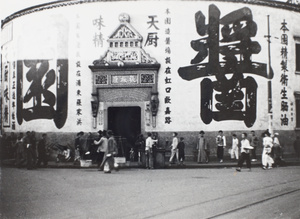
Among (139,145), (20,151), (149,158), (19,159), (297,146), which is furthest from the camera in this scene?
(139,145)

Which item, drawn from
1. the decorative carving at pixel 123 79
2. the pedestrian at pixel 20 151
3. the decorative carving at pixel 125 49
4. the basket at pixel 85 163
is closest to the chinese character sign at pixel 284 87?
the decorative carving at pixel 125 49

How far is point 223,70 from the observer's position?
57.7ft

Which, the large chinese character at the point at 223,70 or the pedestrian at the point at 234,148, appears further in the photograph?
the large chinese character at the point at 223,70

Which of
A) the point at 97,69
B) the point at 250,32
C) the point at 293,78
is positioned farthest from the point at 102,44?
Answer: the point at 293,78

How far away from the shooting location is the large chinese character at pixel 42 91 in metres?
13.4

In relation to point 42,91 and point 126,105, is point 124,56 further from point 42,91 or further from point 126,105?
point 42,91

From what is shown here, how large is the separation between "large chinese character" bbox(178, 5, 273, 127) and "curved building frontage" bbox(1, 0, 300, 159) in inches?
1.5

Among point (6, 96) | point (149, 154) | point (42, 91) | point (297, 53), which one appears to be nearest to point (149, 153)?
point (149, 154)

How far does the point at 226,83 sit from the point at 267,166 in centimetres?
436

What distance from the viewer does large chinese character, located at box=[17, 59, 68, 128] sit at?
527 inches

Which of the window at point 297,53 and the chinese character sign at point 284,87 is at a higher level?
the window at point 297,53

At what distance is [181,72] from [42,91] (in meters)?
5.88

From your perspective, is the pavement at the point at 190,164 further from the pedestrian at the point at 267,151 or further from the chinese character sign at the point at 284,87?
the chinese character sign at the point at 284,87

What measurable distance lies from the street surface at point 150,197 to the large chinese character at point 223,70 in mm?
6149
